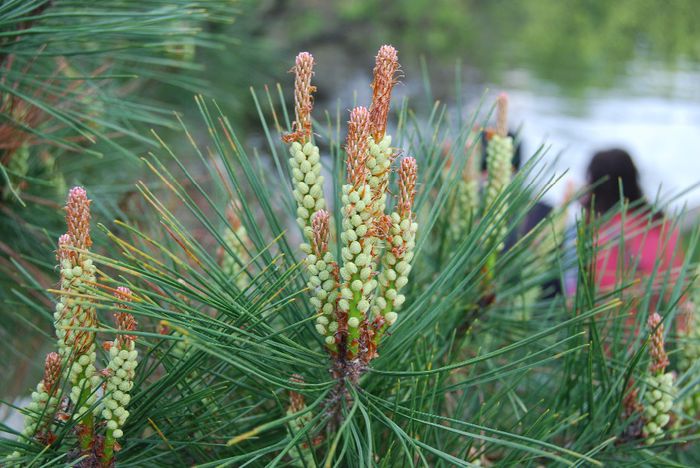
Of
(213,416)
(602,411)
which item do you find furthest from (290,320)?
(602,411)

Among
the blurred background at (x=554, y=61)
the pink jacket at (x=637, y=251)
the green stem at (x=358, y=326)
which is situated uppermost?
the green stem at (x=358, y=326)

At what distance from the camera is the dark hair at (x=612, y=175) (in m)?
1.63

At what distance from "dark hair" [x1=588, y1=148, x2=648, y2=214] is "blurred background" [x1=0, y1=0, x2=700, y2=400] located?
86 cm

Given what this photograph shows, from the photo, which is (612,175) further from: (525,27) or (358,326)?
(525,27)

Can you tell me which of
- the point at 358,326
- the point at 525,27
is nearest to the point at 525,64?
the point at 525,27

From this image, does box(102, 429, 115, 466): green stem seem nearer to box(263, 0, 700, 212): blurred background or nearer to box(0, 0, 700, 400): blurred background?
box(0, 0, 700, 400): blurred background

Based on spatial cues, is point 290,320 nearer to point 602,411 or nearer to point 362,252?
point 362,252

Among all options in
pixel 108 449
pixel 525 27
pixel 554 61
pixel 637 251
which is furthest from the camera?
pixel 554 61

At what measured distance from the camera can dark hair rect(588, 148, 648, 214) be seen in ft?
5.36

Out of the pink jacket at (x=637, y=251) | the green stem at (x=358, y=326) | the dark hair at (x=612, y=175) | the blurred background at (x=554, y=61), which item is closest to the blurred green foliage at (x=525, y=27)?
the blurred background at (x=554, y=61)

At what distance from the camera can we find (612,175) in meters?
1.62

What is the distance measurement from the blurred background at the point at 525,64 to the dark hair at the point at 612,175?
86 centimetres

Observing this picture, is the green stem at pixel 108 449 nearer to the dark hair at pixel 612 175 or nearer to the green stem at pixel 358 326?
the green stem at pixel 358 326

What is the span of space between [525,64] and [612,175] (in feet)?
19.3
